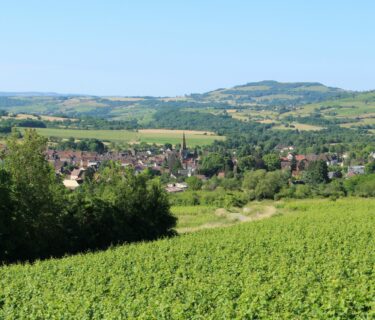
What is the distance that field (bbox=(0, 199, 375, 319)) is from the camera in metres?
13.2

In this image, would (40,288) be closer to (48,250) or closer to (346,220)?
(48,250)

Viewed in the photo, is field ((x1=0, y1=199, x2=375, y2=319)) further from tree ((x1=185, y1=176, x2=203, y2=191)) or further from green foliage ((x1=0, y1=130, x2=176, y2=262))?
tree ((x1=185, y1=176, x2=203, y2=191))

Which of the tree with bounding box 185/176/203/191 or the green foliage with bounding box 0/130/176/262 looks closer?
the green foliage with bounding box 0/130/176/262

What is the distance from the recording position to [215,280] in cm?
1814

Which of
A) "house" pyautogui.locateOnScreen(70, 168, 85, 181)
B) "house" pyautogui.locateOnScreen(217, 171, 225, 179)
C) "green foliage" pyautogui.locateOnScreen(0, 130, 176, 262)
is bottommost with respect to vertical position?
"house" pyautogui.locateOnScreen(217, 171, 225, 179)

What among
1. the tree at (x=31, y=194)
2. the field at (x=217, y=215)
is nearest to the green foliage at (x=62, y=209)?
the tree at (x=31, y=194)

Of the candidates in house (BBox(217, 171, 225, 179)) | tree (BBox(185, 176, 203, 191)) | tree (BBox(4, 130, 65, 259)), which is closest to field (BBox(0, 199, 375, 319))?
tree (BBox(4, 130, 65, 259))

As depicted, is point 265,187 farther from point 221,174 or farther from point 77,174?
point 77,174

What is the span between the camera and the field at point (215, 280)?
520 inches

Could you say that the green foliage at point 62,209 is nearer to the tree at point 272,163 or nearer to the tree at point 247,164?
the tree at point 247,164

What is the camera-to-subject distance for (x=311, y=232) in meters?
29.9

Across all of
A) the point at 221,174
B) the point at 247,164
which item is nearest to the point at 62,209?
the point at 221,174

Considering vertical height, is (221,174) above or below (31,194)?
below

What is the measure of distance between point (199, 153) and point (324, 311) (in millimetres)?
148659
